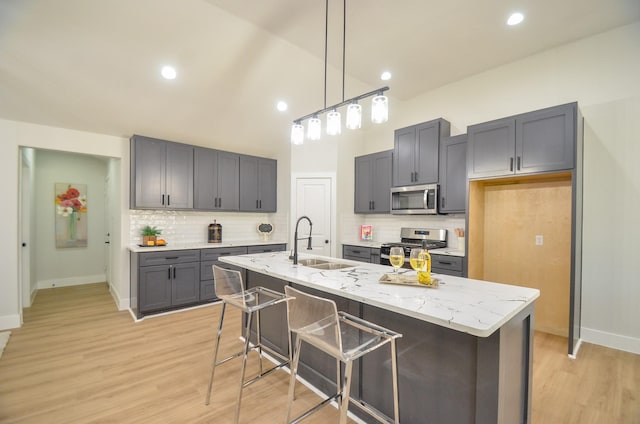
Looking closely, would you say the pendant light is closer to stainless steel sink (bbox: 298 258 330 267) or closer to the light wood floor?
stainless steel sink (bbox: 298 258 330 267)

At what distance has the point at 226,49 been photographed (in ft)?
10.5

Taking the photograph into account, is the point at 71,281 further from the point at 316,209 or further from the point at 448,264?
the point at 448,264

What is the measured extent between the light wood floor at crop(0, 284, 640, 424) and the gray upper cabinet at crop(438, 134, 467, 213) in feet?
5.75

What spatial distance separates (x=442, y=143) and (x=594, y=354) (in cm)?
277

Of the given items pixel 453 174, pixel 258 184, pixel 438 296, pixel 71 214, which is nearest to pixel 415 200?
pixel 453 174

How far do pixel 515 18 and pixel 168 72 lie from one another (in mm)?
3650

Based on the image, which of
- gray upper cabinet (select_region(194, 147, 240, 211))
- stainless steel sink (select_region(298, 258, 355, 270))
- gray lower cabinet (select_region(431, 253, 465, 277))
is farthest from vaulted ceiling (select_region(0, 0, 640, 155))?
gray lower cabinet (select_region(431, 253, 465, 277))

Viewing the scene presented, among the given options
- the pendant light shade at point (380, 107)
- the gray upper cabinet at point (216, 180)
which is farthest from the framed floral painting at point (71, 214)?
the pendant light shade at point (380, 107)

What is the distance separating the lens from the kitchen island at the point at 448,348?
1249mm

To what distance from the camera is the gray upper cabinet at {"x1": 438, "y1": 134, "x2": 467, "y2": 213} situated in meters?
3.70

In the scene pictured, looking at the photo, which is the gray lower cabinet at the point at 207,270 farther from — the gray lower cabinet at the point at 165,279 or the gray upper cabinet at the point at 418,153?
the gray upper cabinet at the point at 418,153

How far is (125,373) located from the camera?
2432 mm

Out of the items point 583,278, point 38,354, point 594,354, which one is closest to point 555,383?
point 594,354

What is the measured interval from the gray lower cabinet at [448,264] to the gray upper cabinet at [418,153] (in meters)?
1.09
